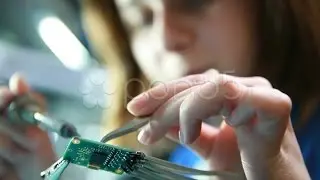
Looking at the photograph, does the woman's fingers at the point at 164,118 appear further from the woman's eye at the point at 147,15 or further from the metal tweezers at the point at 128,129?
the woman's eye at the point at 147,15

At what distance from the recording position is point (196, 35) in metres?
0.60

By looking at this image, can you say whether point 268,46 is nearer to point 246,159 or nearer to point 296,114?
point 296,114

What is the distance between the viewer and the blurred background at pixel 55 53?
2.09 feet

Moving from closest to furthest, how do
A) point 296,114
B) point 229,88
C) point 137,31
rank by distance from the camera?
point 229,88
point 296,114
point 137,31

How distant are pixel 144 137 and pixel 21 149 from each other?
0.13 meters

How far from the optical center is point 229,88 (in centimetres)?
44

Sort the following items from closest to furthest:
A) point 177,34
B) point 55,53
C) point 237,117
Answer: point 237,117, point 177,34, point 55,53

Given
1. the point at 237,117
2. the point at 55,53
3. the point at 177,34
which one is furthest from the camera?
the point at 55,53

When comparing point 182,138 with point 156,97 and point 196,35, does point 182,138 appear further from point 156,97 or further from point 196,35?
point 196,35

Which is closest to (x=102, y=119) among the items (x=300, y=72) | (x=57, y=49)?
(x=57, y=49)

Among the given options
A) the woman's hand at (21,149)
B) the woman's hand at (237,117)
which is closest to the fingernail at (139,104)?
the woman's hand at (237,117)

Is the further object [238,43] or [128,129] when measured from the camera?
[238,43]

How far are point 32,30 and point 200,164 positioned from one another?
0.29 m

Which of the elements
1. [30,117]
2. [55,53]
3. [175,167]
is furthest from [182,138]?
[55,53]
